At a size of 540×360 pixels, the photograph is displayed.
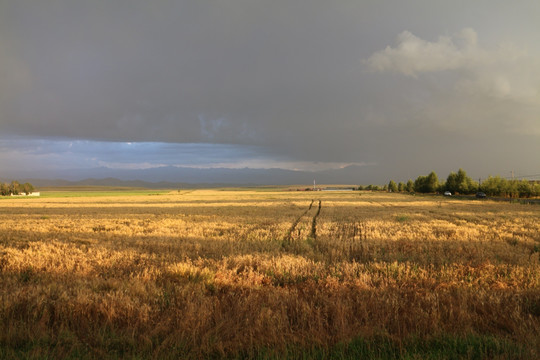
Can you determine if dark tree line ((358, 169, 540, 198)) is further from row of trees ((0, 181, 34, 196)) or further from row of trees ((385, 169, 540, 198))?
row of trees ((0, 181, 34, 196))

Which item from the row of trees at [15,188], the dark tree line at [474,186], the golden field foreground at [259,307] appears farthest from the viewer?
the row of trees at [15,188]

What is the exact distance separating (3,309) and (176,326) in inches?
135

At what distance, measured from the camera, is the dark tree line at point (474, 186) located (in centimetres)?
8300

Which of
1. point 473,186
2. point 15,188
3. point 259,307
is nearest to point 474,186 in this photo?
point 473,186

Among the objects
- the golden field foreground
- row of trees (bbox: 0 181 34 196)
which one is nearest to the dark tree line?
the golden field foreground

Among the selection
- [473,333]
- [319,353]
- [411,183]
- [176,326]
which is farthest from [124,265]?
[411,183]

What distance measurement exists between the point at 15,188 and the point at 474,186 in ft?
726

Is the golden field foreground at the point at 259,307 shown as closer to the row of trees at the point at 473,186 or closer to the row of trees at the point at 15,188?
the row of trees at the point at 473,186

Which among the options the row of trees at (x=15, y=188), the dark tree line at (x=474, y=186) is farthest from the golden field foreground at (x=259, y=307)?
the row of trees at (x=15, y=188)

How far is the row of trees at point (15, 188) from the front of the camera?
562 feet

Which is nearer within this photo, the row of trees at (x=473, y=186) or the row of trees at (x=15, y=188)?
the row of trees at (x=473, y=186)

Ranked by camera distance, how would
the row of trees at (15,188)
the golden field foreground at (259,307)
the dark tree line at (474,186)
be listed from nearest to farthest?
the golden field foreground at (259,307) → the dark tree line at (474,186) → the row of trees at (15,188)

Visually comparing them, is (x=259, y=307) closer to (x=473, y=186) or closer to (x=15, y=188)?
(x=473, y=186)

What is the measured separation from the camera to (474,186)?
104812 mm
